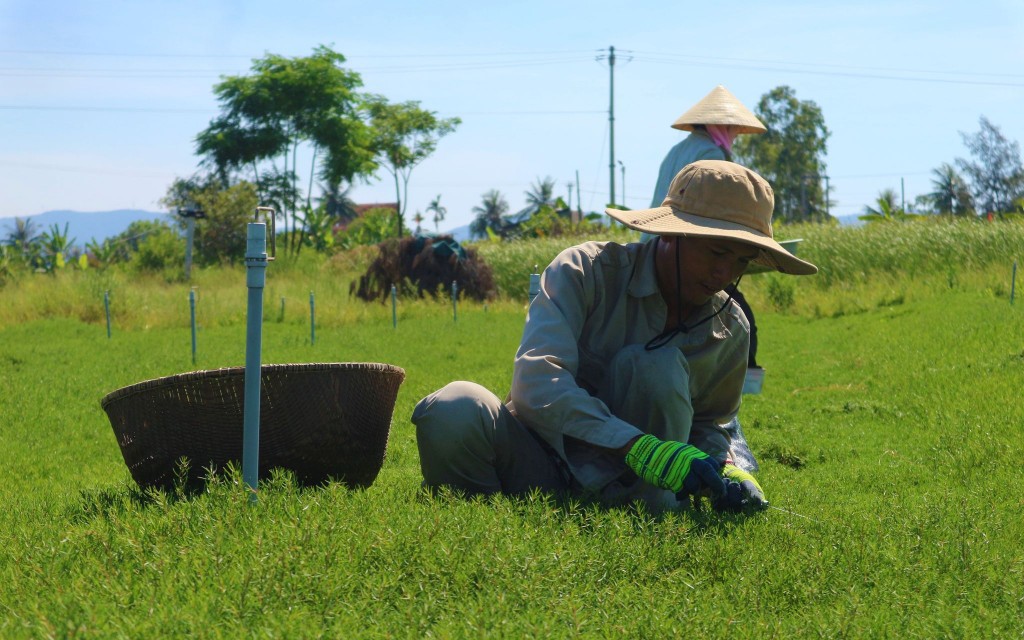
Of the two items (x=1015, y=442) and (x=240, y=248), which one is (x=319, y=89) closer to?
(x=240, y=248)

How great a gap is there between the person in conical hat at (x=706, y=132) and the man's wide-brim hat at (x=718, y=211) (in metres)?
2.63

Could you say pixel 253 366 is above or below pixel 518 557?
above

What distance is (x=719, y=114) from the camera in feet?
21.9

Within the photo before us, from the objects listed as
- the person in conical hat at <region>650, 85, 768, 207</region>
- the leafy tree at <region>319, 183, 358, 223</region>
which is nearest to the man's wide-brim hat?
the person in conical hat at <region>650, 85, 768, 207</region>

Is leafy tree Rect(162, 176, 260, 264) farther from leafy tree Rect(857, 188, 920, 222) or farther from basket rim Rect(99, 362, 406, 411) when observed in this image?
basket rim Rect(99, 362, 406, 411)

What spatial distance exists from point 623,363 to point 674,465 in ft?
1.81

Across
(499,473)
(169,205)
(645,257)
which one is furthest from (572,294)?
(169,205)

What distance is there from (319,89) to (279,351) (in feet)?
99.0

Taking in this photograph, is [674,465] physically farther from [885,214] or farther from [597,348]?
[885,214]

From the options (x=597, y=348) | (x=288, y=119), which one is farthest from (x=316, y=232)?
(x=597, y=348)

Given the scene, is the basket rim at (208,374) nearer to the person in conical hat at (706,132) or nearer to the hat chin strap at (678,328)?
the hat chin strap at (678,328)

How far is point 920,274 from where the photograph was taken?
17984mm

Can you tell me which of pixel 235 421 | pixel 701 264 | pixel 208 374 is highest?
pixel 701 264

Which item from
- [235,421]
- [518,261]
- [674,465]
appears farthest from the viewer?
[518,261]
